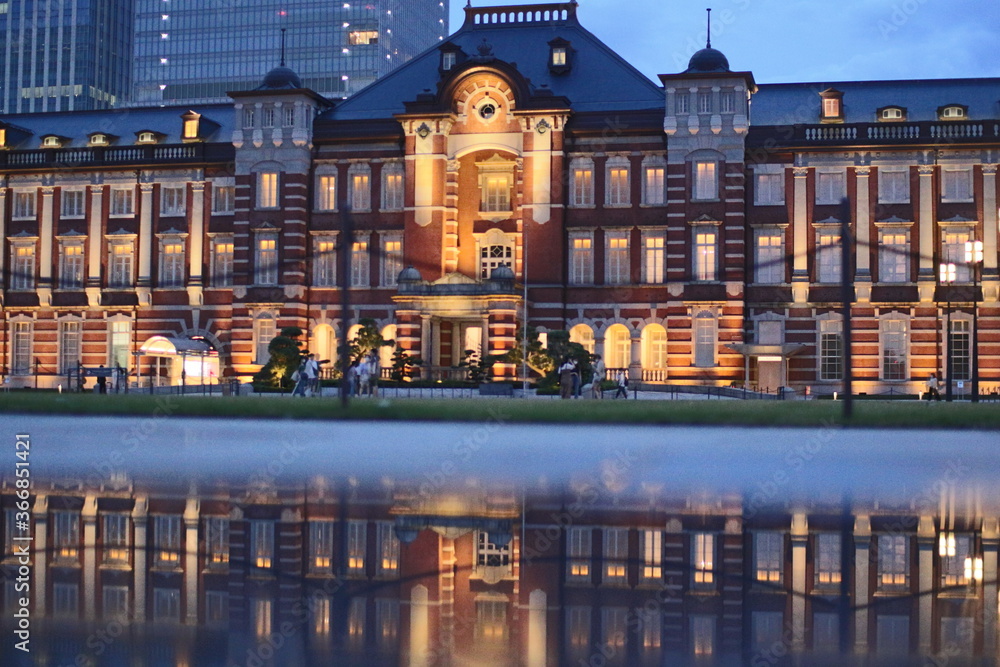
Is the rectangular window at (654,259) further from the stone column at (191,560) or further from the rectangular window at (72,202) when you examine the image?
the stone column at (191,560)

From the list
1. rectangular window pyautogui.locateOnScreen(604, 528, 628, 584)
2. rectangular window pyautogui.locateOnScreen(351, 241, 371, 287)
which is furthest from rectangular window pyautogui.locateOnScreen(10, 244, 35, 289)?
rectangular window pyautogui.locateOnScreen(604, 528, 628, 584)

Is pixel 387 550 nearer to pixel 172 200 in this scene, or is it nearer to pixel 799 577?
pixel 799 577

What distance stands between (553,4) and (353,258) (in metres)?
14.9

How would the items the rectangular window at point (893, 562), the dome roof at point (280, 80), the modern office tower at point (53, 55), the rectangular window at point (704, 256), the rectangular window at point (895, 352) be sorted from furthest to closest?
the modern office tower at point (53, 55) < the dome roof at point (280, 80) < the rectangular window at point (704, 256) < the rectangular window at point (895, 352) < the rectangular window at point (893, 562)

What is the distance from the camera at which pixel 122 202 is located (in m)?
56.8

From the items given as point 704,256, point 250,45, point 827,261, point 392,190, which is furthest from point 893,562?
point 250,45

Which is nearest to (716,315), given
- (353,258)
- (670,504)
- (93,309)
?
(353,258)

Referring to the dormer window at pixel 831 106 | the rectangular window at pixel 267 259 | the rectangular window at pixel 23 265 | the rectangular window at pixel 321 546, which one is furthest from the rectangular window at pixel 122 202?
the rectangular window at pixel 321 546

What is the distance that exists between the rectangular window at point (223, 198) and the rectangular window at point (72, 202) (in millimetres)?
6799

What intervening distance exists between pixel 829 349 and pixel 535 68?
1779cm

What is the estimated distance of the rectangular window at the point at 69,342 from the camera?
57094 millimetres

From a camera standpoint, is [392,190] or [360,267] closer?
[392,190]

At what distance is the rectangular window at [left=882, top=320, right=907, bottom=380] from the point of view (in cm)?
4966

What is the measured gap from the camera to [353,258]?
177 feet
